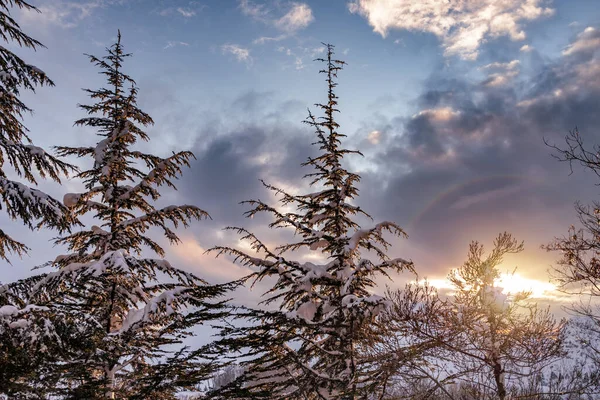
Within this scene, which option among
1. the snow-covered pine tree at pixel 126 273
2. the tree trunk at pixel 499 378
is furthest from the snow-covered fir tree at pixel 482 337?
the snow-covered pine tree at pixel 126 273

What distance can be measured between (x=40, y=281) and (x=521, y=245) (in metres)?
18.0

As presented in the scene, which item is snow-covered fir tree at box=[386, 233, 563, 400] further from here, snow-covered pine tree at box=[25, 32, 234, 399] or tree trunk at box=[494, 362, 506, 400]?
snow-covered pine tree at box=[25, 32, 234, 399]

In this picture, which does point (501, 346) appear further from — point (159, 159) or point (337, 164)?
point (159, 159)

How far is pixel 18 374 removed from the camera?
530 cm

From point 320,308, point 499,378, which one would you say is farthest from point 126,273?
point 499,378

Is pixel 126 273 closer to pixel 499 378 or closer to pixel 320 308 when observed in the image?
pixel 320 308

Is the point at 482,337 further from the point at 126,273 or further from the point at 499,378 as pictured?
the point at 126,273

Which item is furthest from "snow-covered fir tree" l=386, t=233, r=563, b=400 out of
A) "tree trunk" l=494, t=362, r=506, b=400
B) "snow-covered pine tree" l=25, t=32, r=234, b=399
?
"snow-covered pine tree" l=25, t=32, r=234, b=399

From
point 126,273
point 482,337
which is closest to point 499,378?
point 482,337

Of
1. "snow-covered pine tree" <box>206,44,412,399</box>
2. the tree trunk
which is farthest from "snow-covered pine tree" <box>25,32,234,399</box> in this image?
the tree trunk

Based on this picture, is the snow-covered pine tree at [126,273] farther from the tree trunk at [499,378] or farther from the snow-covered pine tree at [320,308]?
the tree trunk at [499,378]

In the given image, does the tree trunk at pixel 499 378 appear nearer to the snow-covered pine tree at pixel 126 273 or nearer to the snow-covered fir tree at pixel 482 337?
the snow-covered fir tree at pixel 482 337

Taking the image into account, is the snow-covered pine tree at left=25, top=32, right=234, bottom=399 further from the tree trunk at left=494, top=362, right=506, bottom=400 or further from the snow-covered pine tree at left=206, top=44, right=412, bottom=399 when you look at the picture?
the tree trunk at left=494, top=362, right=506, bottom=400

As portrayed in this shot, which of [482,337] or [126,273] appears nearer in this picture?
[126,273]
